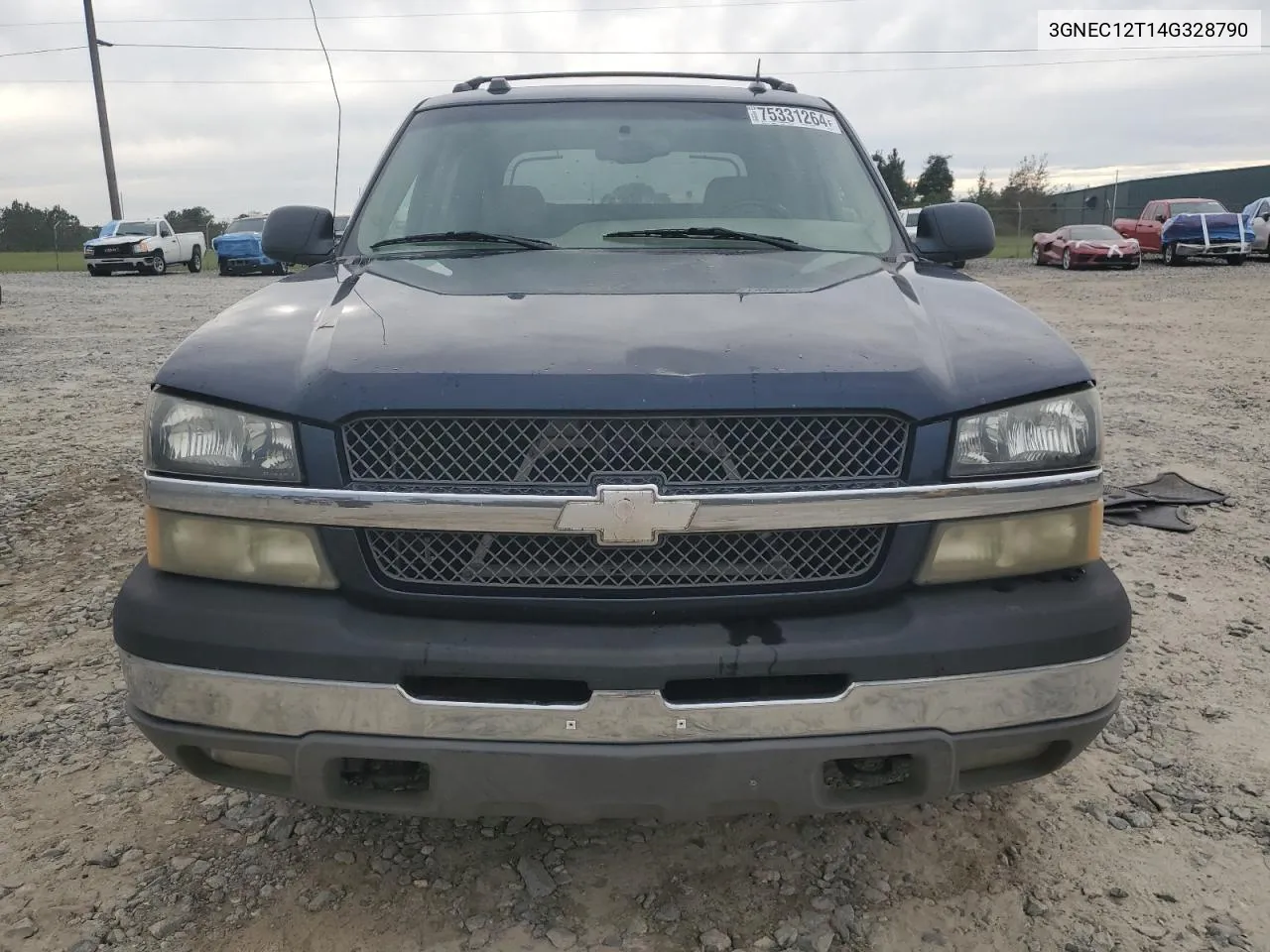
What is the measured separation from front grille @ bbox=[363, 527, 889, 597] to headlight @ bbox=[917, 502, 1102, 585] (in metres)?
0.12

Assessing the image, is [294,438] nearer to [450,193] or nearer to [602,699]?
[602,699]

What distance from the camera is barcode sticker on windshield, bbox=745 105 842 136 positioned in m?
3.54

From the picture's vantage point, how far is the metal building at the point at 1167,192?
4222 centimetres

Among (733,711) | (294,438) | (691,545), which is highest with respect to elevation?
(294,438)

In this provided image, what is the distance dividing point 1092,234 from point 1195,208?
147 inches

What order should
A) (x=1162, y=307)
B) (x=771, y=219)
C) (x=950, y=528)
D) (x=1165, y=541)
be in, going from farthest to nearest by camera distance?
1. (x=1162, y=307)
2. (x=1165, y=541)
3. (x=771, y=219)
4. (x=950, y=528)

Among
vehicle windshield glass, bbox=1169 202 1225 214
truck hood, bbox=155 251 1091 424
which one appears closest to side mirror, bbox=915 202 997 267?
truck hood, bbox=155 251 1091 424

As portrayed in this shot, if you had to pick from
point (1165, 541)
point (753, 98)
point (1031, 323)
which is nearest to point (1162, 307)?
point (1165, 541)

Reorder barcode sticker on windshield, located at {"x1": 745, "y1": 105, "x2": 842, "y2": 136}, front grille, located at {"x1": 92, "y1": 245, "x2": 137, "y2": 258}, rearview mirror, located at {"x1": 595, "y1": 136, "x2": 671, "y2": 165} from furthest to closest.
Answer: front grille, located at {"x1": 92, "y1": 245, "x2": 137, "y2": 258} < barcode sticker on windshield, located at {"x1": 745, "y1": 105, "x2": 842, "y2": 136} < rearview mirror, located at {"x1": 595, "y1": 136, "x2": 671, "y2": 165}

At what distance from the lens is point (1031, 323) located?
2326mm

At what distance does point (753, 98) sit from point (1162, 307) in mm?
14113

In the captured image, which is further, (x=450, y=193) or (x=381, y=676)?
(x=450, y=193)

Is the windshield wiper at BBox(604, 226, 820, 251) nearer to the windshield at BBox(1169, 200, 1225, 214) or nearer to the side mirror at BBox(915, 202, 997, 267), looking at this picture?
the side mirror at BBox(915, 202, 997, 267)

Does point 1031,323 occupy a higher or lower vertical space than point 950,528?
higher
